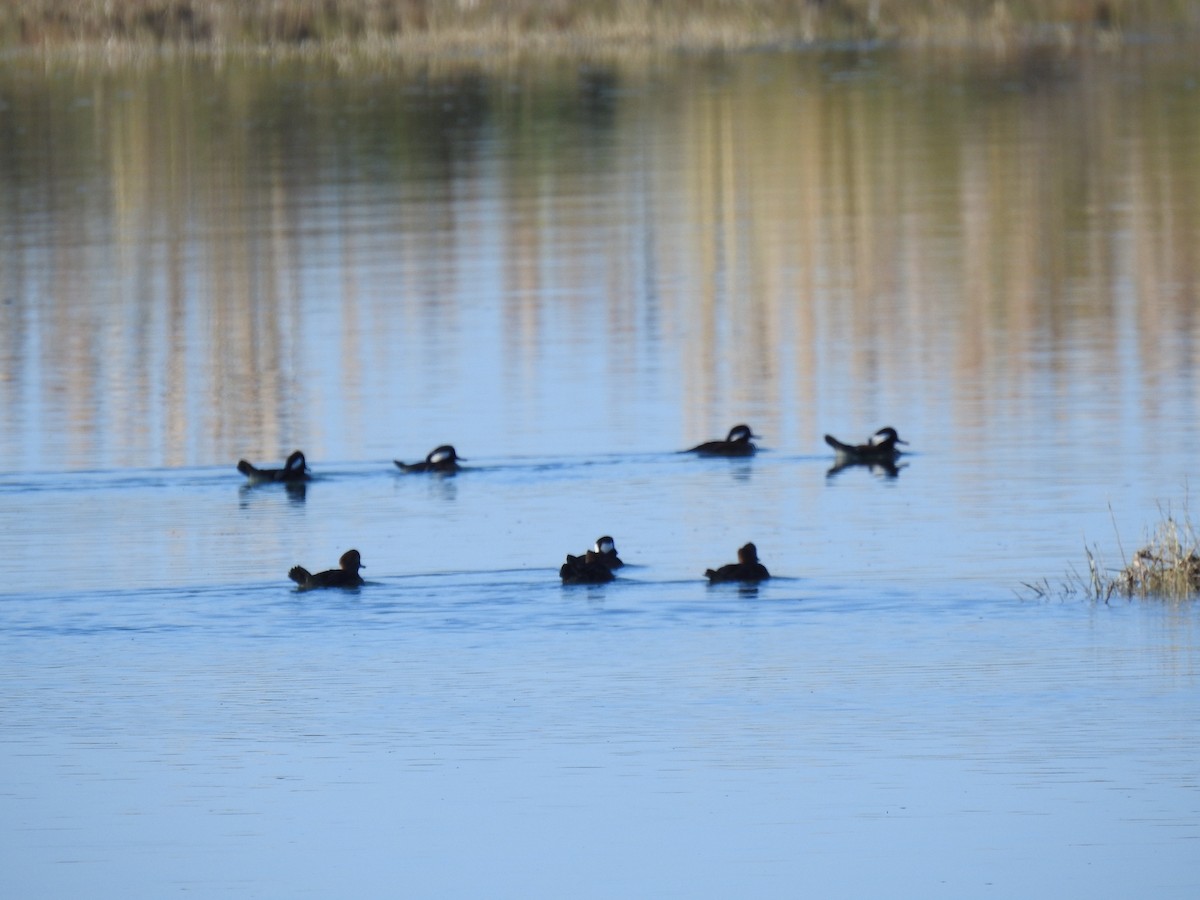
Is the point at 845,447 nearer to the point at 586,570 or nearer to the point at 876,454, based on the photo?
the point at 876,454

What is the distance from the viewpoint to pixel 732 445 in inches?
879

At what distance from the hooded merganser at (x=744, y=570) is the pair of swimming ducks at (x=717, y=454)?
474cm

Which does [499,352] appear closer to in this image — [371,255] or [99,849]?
[371,255]

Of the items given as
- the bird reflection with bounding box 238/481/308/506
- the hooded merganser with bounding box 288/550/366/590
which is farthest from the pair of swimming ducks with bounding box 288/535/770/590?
the bird reflection with bounding box 238/481/308/506

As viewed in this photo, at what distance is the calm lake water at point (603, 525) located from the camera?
1245 centimetres

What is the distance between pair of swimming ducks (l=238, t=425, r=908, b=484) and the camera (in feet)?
71.7

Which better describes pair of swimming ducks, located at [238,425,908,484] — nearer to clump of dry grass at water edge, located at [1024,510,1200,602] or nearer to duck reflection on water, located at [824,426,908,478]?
duck reflection on water, located at [824,426,908,478]

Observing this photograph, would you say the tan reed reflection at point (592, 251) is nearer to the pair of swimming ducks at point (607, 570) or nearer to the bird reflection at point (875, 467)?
the bird reflection at point (875, 467)

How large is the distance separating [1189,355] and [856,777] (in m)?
15.6

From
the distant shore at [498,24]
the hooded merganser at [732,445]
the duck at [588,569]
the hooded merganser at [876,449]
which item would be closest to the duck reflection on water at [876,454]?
the hooded merganser at [876,449]

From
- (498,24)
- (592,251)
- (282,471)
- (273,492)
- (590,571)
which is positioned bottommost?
(590,571)

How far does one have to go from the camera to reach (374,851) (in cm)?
1212

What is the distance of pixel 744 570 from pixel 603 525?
9.96 feet

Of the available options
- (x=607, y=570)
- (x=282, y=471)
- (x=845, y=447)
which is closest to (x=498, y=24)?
(x=845, y=447)
